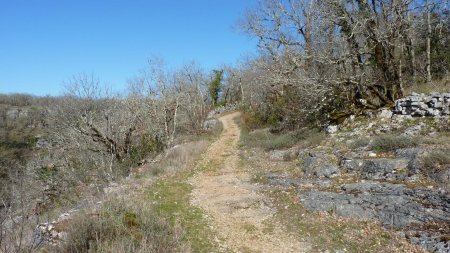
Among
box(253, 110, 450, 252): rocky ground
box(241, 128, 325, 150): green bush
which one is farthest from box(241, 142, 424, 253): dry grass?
box(241, 128, 325, 150): green bush

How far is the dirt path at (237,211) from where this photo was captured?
284 inches

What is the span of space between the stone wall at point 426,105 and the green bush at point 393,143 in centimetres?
234

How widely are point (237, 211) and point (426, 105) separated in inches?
336

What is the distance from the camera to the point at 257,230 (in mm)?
7895

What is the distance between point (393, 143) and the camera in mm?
11055

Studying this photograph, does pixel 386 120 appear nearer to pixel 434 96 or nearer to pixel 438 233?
pixel 434 96

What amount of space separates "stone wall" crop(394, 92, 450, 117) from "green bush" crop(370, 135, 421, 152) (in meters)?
2.34

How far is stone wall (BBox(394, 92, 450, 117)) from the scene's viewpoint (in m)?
12.4

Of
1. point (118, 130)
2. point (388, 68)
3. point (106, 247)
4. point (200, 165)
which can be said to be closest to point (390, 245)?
point (106, 247)

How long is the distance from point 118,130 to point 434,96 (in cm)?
1478

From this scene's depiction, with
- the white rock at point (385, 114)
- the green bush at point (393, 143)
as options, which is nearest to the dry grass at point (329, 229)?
the green bush at point (393, 143)

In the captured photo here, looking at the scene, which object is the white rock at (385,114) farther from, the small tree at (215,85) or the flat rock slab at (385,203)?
the small tree at (215,85)

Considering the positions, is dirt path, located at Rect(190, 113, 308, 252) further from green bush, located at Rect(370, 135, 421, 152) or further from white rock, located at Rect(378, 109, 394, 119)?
white rock, located at Rect(378, 109, 394, 119)

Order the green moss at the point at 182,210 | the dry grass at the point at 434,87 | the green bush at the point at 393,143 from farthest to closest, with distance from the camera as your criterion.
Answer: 1. the dry grass at the point at 434,87
2. the green bush at the point at 393,143
3. the green moss at the point at 182,210
